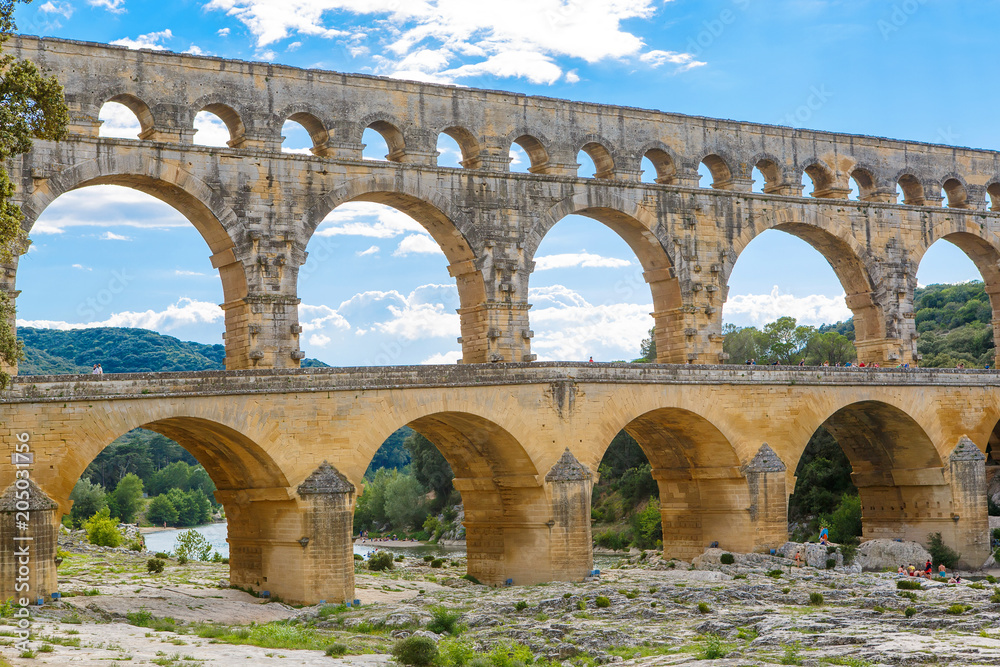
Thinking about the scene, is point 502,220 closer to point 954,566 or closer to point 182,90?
point 182,90

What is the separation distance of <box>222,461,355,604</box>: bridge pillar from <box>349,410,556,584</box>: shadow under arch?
315cm

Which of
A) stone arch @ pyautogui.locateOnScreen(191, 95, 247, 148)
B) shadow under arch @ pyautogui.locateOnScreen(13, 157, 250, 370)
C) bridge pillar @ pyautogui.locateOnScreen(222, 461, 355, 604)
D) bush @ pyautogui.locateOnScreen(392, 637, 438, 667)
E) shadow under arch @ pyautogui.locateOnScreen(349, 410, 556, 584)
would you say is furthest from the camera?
shadow under arch @ pyautogui.locateOnScreen(349, 410, 556, 584)

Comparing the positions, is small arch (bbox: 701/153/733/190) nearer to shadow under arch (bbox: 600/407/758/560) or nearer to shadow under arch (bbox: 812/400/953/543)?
shadow under arch (bbox: 812/400/953/543)

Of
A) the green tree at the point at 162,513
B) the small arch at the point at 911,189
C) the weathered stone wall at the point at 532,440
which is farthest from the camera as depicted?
the green tree at the point at 162,513

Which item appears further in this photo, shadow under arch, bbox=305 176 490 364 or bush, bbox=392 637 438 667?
shadow under arch, bbox=305 176 490 364

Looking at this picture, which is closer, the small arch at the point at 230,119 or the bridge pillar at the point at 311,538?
the bridge pillar at the point at 311,538

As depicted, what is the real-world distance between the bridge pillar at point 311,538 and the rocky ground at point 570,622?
0.69 metres

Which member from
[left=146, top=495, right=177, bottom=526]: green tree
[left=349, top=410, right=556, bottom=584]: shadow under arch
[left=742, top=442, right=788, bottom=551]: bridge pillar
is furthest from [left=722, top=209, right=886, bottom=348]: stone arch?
[left=146, top=495, right=177, bottom=526]: green tree

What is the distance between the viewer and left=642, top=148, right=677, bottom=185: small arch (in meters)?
39.0

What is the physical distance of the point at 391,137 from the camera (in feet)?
115

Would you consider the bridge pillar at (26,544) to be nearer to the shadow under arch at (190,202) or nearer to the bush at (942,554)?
the shadow under arch at (190,202)

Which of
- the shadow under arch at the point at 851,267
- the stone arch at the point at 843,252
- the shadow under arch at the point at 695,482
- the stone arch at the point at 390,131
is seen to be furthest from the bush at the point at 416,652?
the shadow under arch at the point at 851,267

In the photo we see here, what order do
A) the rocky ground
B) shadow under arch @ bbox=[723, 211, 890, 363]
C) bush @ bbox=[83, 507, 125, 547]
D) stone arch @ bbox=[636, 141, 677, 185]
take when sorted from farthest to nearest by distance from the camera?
bush @ bbox=[83, 507, 125, 547]
shadow under arch @ bbox=[723, 211, 890, 363]
stone arch @ bbox=[636, 141, 677, 185]
the rocky ground

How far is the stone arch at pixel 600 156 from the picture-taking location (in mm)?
37781
